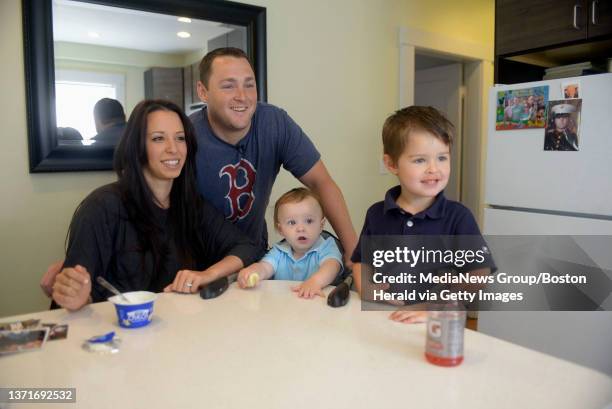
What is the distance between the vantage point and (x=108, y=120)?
7.38 feet

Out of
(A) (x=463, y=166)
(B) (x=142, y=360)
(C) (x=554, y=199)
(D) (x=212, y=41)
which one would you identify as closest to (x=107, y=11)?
(D) (x=212, y=41)

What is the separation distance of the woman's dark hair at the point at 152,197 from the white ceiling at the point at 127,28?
828 mm

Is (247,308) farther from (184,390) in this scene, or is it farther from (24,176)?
(24,176)

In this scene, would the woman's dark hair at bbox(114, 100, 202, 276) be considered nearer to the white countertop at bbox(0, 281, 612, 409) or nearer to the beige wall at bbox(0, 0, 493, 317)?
the white countertop at bbox(0, 281, 612, 409)

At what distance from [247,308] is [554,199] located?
165 centimetres

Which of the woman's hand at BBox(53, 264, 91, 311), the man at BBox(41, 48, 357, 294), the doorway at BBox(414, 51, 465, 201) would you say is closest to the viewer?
the woman's hand at BBox(53, 264, 91, 311)

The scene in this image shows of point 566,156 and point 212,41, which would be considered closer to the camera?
point 566,156

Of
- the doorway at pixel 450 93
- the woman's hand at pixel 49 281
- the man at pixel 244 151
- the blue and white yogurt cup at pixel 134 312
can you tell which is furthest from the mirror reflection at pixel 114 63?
the doorway at pixel 450 93

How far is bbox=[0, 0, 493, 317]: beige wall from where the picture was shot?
2.06m

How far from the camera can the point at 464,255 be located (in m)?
1.27

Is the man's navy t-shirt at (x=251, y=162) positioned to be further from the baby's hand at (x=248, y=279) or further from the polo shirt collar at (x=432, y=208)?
the polo shirt collar at (x=432, y=208)

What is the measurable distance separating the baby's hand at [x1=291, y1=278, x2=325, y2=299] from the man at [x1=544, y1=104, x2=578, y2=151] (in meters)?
1.46

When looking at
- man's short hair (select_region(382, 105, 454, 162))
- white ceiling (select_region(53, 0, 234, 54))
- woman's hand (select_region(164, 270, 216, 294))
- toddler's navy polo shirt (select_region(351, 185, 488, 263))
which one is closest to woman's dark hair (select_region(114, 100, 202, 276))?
woman's hand (select_region(164, 270, 216, 294))

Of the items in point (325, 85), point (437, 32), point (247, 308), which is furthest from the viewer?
point (437, 32)
